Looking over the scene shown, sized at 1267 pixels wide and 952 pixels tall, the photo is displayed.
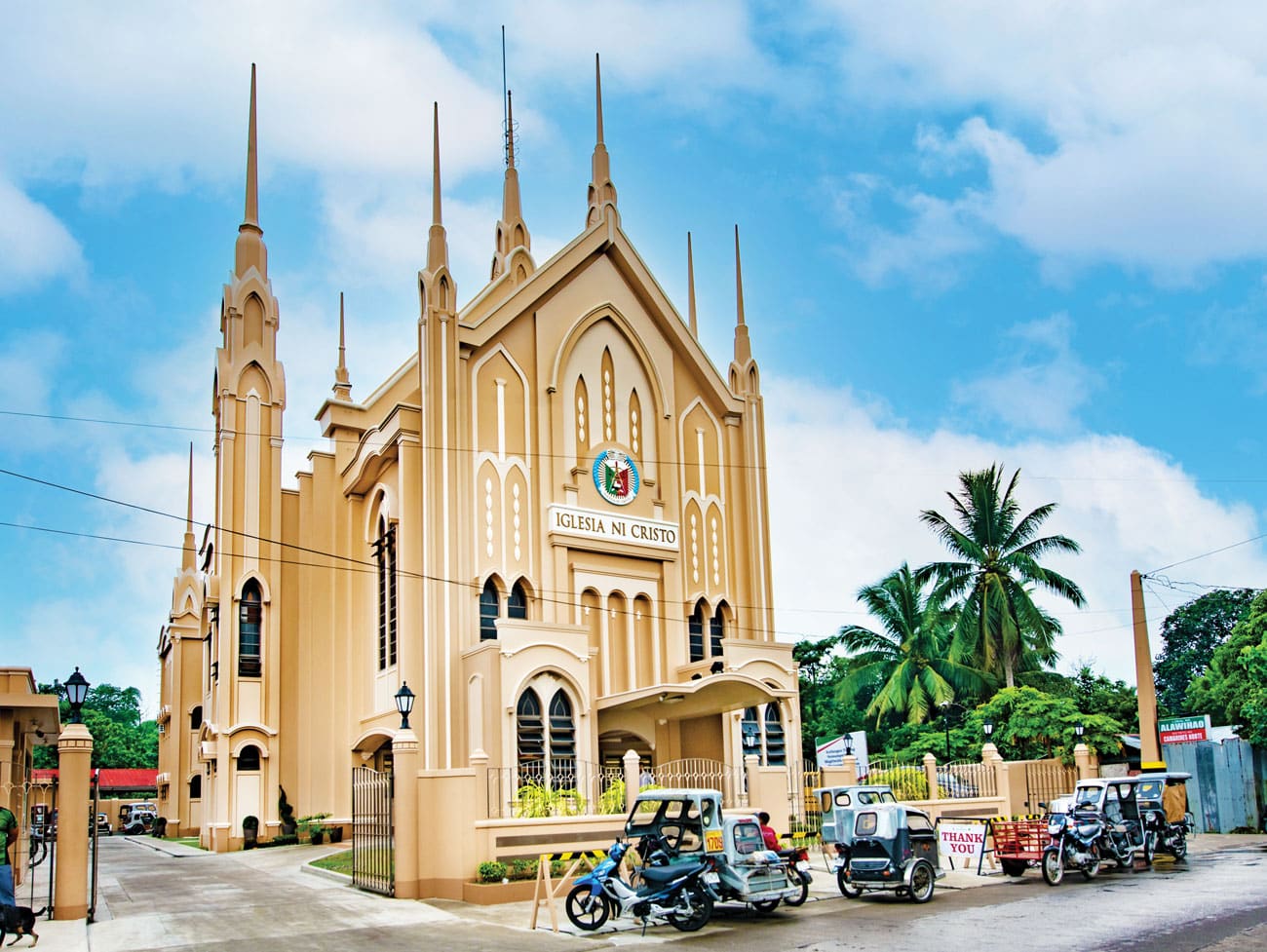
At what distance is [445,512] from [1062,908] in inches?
648

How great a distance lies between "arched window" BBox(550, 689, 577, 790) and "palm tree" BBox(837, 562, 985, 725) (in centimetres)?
1943

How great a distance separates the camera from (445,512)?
28.8 m

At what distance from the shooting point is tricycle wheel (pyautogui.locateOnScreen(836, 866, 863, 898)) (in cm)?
1916

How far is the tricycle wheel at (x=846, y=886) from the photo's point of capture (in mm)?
19156

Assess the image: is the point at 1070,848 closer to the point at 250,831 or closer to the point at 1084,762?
the point at 1084,762

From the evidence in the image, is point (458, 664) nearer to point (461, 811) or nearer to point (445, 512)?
point (445, 512)

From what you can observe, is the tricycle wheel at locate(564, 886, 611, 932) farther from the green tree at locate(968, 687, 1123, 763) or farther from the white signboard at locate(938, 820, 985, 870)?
the green tree at locate(968, 687, 1123, 763)

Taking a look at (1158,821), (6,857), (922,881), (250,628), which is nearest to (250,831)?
(250,628)

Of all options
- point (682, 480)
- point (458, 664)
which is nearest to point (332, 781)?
point (458, 664)

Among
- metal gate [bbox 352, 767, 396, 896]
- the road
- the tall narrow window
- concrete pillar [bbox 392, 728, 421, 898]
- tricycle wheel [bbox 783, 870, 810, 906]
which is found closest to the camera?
the road

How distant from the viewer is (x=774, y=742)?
105 feet

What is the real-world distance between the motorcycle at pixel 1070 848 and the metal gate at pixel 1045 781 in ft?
37.6

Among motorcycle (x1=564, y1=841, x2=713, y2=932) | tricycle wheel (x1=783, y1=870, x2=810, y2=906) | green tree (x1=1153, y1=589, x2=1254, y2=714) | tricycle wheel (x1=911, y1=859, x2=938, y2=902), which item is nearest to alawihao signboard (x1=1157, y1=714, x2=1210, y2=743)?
tricycle wheel (x1=911, y1=859, x2=938, y2=902)

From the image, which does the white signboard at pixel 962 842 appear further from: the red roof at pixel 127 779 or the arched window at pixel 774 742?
the red roof at pixel 127 779
